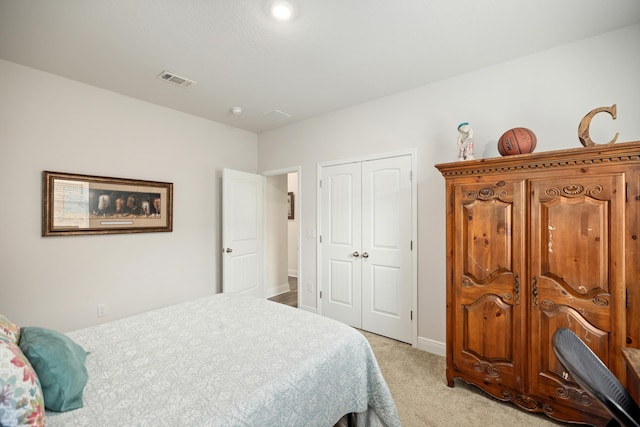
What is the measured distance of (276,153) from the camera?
4309mm

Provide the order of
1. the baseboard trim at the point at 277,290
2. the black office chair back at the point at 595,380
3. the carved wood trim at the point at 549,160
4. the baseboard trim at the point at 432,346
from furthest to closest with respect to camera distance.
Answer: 1. the baseboard trim at the point at 277,290
2. the baseboard trim at the point at 432,346
3. the carved wood trim at the point at 549,160
4. the black office chair back at the point at 595,380

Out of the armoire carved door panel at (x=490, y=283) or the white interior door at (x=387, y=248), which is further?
the white interior door at (x=387, y=248)

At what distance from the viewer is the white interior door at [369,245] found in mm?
3053

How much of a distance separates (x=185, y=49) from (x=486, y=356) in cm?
335

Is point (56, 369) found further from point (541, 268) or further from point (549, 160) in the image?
point (549, 160)

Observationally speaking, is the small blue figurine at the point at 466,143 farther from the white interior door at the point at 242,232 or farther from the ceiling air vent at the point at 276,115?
the white interior door at the point at 242,232

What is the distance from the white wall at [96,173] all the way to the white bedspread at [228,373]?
1397mm

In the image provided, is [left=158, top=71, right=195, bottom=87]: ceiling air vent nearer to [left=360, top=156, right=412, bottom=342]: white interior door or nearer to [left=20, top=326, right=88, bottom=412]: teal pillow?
[left=360, top=156, right=412, bottom=342]: white interior door

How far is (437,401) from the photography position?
208cm

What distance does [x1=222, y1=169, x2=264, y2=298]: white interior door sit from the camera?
12.6ft

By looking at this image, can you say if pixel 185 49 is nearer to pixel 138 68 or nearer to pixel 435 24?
pixel 138 68

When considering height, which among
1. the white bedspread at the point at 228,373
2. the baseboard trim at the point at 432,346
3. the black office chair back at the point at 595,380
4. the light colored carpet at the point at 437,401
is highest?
the black office chair back at the point at 595,380

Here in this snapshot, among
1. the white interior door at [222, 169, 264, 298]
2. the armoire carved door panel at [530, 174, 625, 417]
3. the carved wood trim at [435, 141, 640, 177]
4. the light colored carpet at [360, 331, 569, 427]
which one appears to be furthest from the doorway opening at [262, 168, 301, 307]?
the armoire carved door panel at [530, 174, 625, 417]

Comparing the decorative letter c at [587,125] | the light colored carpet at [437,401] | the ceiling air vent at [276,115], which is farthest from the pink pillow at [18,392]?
the ceiling air vent at [276,115]
